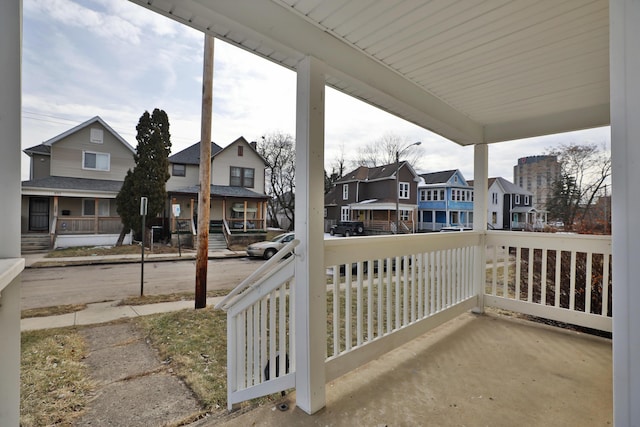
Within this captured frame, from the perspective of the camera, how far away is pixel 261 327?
5.51 ft

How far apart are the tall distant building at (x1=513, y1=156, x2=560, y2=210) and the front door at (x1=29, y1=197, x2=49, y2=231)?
9733 millimetres

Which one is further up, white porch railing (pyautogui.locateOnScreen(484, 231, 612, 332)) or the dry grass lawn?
white porch railing (pyautogui.locateOnScreen(484, 231, 612, 332))

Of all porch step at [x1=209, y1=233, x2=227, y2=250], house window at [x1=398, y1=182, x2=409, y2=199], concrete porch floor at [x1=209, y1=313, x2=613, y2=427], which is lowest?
concrete porch floor at [x1=209, y1=313, x2=613, y2=427]

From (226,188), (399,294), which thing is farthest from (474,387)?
(226,188)

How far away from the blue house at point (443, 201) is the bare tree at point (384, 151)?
805 millimetres

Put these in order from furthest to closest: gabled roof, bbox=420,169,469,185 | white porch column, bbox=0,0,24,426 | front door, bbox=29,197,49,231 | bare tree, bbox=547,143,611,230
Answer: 1. front door, bbox=29,197,49,231
2. gabled roof, bbox=420,169,469,185
3. bare tree, bbox=547,143,611,230
4. white porch column, bbox=0,0,24,426

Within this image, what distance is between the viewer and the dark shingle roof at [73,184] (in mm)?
6394

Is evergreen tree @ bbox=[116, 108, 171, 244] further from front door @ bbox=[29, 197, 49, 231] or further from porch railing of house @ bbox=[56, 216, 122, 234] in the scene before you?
front door @ bbox=[29, 197, 49, 231]

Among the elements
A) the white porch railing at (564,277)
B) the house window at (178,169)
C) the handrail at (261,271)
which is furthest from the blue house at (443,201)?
the house window at (178,169)

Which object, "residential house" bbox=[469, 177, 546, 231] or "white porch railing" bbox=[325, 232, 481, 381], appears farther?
"residential house" bbox=[469, 177, 546, 231]

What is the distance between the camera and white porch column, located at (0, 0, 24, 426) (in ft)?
2.70

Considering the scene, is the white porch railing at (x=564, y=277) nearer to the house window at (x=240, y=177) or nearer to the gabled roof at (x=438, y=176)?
the gabled roof at (x=438, y=176)

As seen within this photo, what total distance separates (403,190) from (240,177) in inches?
319

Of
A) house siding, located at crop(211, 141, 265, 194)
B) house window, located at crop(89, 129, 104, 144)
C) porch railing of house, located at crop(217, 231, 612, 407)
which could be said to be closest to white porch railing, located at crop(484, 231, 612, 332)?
porch railing of house, located at crop(217, 231, 612, 407)
